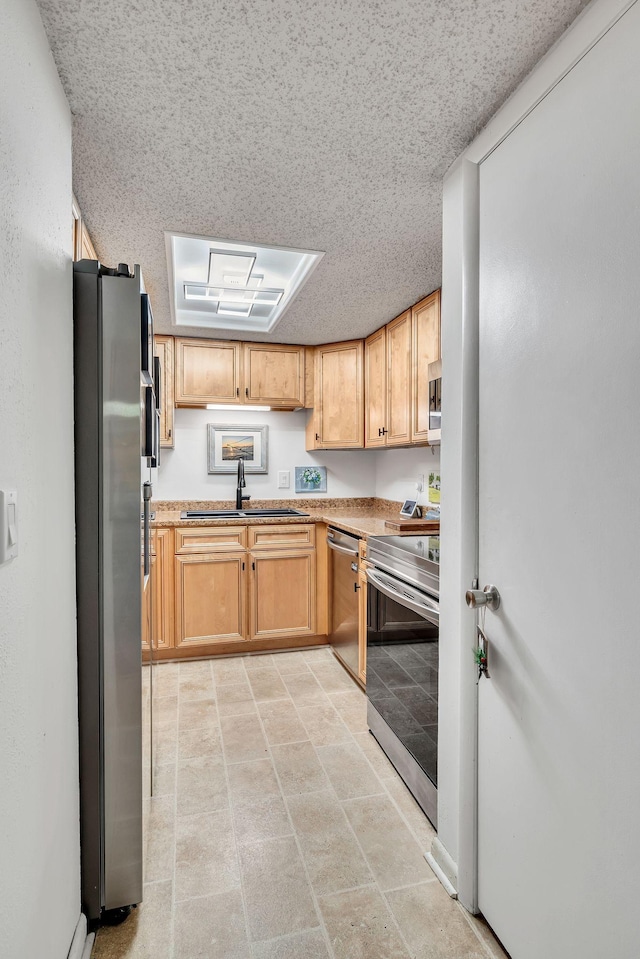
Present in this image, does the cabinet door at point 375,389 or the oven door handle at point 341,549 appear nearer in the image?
the oven door handle at point 341,549

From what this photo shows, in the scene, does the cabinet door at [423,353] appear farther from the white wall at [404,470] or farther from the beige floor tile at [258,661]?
the beige floor tile at [258,661]

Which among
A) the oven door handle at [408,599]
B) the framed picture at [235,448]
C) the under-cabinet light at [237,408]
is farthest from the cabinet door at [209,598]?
the oven door handle at [408,599]

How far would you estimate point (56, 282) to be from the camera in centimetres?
120

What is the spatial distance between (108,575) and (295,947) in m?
1.11

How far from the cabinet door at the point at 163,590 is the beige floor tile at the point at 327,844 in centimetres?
162

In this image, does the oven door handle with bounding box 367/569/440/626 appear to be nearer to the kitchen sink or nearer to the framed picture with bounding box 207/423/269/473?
the kitchen sink

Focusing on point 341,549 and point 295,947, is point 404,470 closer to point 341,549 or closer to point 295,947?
point 341,549

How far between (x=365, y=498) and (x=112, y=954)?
3.29 m

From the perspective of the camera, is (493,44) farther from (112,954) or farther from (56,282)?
(112,954)

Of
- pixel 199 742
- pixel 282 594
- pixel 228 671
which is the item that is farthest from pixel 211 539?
pixel 199 742

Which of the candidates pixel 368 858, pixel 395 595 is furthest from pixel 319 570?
pixel 368 858

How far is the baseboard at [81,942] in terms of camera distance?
1.24 metres

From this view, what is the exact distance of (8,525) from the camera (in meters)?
0.86

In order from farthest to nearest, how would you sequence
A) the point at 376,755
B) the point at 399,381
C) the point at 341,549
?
the point at 341,549 < the point at 399,381 < the point at 376,755
